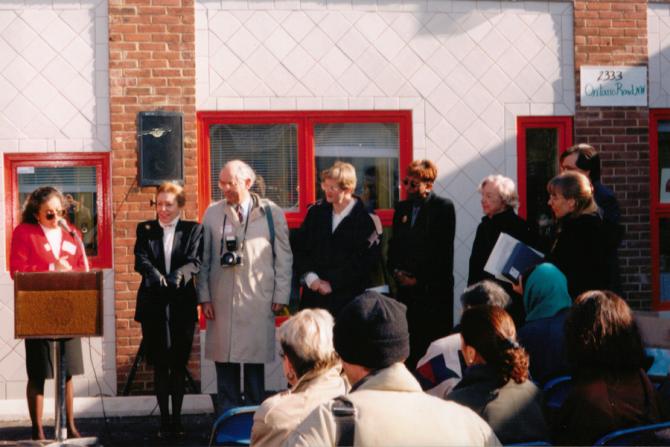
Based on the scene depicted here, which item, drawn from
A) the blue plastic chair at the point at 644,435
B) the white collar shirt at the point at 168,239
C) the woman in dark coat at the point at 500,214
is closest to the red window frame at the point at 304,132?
the white collar shirt at the point at 168,239

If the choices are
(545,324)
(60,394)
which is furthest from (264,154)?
(545,324)

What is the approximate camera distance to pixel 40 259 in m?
6.74

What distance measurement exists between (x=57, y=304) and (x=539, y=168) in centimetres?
454

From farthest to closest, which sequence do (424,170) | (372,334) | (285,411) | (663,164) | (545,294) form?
(663,164) < (424,170) < (545,294) < (285,411) < (372,334)

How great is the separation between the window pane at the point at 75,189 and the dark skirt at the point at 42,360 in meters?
1.55

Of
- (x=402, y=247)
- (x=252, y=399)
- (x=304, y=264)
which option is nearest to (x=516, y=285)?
(x=402, y=247)

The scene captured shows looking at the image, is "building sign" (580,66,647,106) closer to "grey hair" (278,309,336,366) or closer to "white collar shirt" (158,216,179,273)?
"white collar shirt" (158,216,179,273)

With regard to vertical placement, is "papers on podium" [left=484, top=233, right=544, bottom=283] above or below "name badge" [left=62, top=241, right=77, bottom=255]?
below

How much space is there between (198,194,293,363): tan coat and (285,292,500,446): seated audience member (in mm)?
4025

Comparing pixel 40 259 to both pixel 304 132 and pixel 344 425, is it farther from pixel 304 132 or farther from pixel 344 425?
pixel 344 425

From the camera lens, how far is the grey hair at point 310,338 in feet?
11.8

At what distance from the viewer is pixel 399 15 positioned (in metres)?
8.49

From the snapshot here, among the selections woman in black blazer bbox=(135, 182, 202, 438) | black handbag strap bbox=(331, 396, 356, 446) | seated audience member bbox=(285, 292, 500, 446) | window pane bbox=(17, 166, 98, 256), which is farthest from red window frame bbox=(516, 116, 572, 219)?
black handbag strap bbox=(331, 396, 356, 446)

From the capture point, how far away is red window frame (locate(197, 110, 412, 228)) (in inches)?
329
